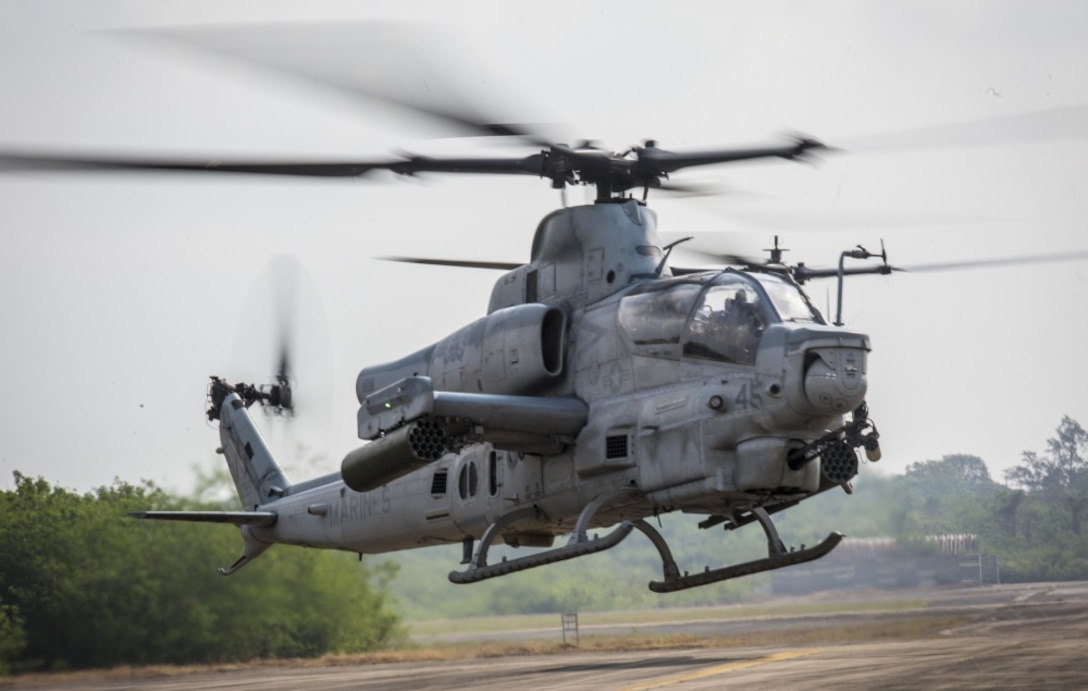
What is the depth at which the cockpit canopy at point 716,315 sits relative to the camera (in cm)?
1327

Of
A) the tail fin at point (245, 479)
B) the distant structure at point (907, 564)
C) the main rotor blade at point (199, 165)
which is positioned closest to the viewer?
the main rotor blade at point (199, 165)

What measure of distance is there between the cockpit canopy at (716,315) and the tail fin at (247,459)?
8.34 metres

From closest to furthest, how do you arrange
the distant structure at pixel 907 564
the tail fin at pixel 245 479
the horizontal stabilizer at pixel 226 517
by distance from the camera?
the horizontal stabilizer at pixel 226 517 < the tail fin at pixel 245 479 < the distant structure at pixel 907 564

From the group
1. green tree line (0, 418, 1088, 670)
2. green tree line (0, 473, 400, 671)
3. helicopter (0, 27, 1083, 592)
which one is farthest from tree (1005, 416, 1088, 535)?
green tree line (0, 473, 400, 671)

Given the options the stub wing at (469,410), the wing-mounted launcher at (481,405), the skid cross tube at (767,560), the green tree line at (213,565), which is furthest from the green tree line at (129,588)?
the skid cross tube at (767,560)

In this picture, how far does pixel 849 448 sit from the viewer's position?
13.4 metres

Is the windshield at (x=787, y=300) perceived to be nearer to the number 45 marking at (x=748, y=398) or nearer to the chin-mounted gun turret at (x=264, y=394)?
the number 45 marking at (x=748, y=398)

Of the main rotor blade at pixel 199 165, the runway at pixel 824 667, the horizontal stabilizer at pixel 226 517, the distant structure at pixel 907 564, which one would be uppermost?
the main rotor blade at pixel 199 165

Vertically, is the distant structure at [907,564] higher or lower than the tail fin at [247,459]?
lower

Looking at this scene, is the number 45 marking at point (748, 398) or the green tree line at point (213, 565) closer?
the number 45 marking at point (748, 398)

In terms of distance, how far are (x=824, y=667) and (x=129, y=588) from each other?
33.0 feet

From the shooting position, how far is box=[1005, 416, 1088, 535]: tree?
20.2 metres

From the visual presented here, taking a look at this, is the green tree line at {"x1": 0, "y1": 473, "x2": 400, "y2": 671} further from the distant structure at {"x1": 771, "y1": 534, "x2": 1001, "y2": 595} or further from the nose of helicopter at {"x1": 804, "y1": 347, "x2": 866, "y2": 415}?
the nose of helicopter at {"x1": 804, "y1": 347, "x2": 866, "y2": 415}

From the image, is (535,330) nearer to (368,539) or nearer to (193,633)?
(368,539)
